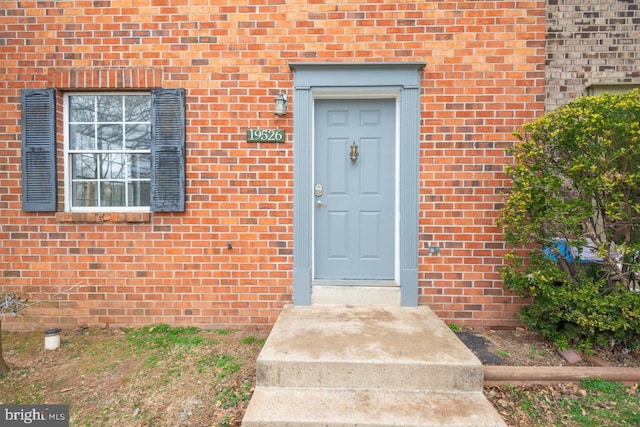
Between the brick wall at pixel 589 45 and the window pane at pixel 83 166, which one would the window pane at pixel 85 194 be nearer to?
the window pane at pixel 83 166

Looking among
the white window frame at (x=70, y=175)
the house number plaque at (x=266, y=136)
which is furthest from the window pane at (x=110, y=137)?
the house number plaque at (x=266, y=136)

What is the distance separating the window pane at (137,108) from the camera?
4094 mm

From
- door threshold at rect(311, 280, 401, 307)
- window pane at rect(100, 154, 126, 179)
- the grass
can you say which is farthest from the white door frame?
window pane at rect(100, 154, 126, 179)

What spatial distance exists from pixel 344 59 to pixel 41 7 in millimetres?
3437

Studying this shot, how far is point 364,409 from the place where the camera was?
2.48 metres

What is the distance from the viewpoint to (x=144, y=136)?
4.13 m

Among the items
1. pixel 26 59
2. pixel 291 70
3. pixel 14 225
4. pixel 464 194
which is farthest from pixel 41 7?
pixel 464 194

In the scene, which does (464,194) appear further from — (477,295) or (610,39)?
(610,39)

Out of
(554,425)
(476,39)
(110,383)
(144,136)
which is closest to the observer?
(554,425)

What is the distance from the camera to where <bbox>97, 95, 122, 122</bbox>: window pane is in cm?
412

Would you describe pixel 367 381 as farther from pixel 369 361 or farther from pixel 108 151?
pixel 108 151

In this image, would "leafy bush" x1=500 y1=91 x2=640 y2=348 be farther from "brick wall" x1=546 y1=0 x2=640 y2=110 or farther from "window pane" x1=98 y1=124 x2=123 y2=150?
"window pane" x1=98 y1=124 x2=123 y2=150

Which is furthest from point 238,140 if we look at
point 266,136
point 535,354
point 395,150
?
point 535,354

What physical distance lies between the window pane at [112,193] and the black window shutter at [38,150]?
1.56 feet
